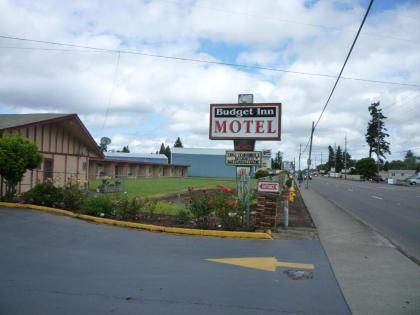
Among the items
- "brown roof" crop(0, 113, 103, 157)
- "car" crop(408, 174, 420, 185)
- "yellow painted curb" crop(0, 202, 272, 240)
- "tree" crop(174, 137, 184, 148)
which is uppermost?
"tree" crop(174, 137, 184, 148)

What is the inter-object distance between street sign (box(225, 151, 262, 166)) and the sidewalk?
2828mm

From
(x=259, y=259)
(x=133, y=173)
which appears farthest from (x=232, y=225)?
(x=133, y=173)

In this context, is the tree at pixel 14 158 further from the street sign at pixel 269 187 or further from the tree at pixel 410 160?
the tree at pixel 410 160

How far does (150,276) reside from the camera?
22.8 feet

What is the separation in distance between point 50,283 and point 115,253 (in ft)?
7.66

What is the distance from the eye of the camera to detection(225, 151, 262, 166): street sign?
13.0 meters

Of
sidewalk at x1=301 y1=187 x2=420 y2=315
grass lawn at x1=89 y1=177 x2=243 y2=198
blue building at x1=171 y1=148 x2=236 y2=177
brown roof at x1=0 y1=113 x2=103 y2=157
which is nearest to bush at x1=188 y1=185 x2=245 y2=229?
sidewalk at x1=301 y1=187 x2=420 y2=315

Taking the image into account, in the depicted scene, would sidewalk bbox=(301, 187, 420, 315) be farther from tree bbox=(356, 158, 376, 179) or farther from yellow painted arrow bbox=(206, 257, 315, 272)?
tree bbox=(356, 158, 376, 179)

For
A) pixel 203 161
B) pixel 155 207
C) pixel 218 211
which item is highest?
pixel 203 161

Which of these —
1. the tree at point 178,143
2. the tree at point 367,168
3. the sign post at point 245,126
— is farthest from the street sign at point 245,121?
the tree at point 178,143

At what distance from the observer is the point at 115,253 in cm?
863

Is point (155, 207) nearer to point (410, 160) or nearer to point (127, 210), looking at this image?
point (127, 210)

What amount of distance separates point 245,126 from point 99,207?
16.8 feet

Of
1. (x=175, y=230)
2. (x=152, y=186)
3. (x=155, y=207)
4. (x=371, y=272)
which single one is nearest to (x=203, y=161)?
(x=152, y=186)
